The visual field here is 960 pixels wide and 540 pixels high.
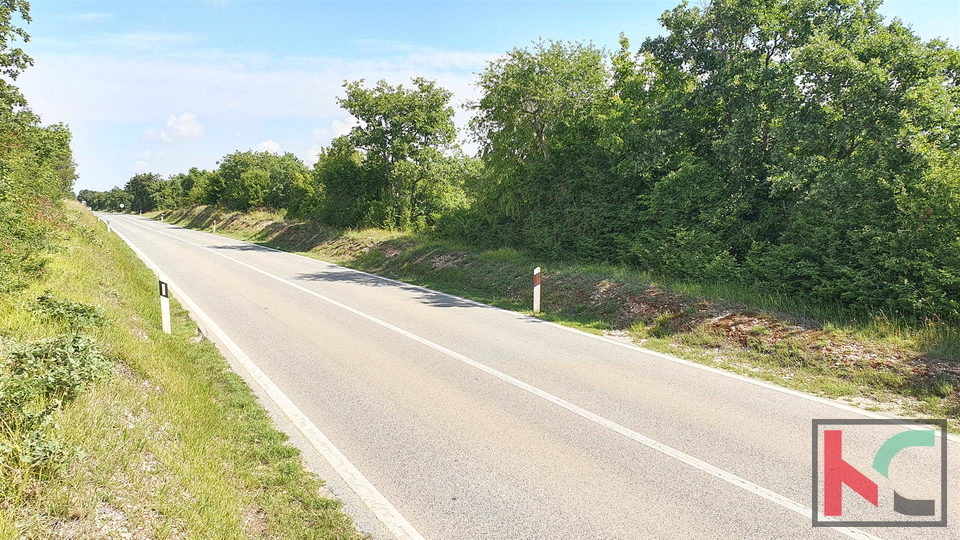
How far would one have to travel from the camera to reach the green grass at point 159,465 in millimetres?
3387

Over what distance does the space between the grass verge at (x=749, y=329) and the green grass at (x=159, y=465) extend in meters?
6.73

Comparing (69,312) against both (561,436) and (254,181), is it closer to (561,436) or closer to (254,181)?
(561,436)

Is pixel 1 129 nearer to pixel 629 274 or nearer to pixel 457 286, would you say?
pixel 457 286

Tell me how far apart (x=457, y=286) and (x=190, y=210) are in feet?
195

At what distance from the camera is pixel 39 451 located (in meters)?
3.60

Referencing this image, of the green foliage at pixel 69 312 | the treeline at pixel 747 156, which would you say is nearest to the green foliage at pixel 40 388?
the green foliage at pixel 69 312

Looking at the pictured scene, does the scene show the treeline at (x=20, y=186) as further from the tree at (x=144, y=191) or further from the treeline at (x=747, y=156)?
the tree at (x=144, y=191)

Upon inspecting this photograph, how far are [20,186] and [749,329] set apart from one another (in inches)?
582

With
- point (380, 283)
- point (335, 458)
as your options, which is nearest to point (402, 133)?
point (380, 283)

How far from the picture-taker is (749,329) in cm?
891

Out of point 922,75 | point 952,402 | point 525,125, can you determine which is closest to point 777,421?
point 952,402

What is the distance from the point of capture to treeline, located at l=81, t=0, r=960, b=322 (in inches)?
343

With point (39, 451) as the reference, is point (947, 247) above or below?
above

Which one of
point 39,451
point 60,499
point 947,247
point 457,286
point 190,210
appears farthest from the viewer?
point 190,210
